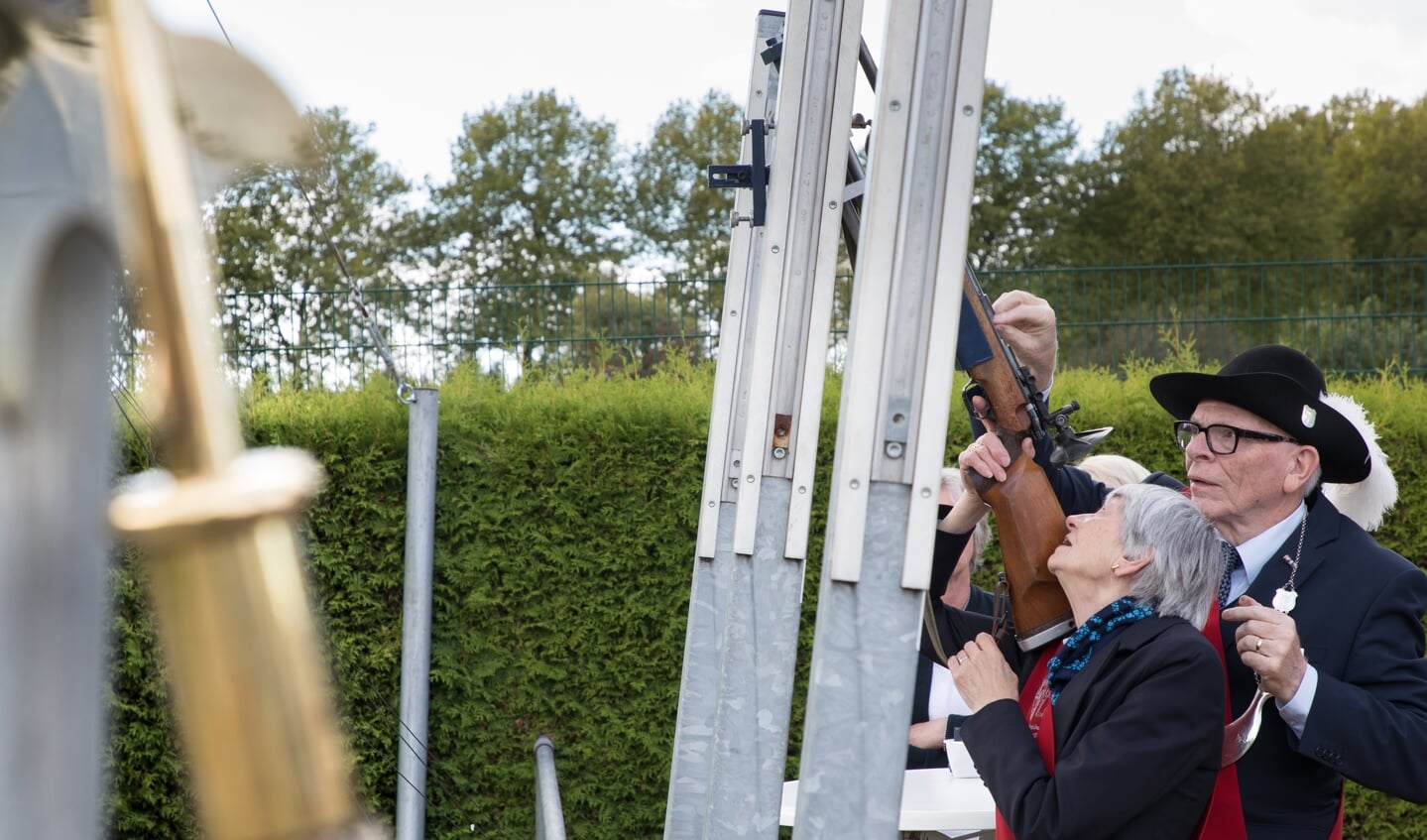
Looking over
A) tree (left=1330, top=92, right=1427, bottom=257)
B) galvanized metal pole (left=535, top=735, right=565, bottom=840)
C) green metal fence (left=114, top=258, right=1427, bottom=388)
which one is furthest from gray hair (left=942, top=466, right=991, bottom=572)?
tree (left=1330, top=92, right=1427, bottom=257)

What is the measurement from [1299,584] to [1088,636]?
554 millimetres

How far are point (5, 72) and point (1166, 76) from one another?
32.5 meters

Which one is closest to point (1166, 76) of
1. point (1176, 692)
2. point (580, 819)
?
point (580, 819)

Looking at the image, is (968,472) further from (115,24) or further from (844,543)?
(115,24)

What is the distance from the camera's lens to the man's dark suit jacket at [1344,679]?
101 inches

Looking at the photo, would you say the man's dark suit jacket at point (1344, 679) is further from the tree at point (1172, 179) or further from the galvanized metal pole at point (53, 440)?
the tree at point (1172, 179)

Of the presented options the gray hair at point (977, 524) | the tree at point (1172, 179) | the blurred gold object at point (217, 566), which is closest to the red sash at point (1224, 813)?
the gray hair at point (977, 524)

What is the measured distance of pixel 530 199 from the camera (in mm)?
27219

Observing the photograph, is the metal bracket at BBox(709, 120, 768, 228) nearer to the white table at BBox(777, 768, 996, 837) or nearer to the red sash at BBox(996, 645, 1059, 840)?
the red sash at BBox(996, 645, 1059, 840)

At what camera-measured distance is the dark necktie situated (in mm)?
3016

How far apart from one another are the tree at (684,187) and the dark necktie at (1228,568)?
23280 millimetres

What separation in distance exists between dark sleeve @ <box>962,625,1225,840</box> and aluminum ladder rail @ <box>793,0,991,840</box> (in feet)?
2.58

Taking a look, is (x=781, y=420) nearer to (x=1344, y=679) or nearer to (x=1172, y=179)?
(x=1344, y=679)

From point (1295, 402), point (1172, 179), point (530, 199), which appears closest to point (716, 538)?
point (1295, 402)
